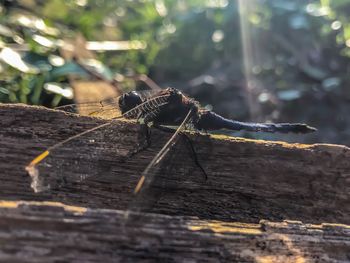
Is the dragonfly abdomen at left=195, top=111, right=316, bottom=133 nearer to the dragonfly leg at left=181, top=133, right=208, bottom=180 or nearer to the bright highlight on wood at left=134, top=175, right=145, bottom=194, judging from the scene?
the dragonfly leg at left=181, top=133, right=208, bottom=180

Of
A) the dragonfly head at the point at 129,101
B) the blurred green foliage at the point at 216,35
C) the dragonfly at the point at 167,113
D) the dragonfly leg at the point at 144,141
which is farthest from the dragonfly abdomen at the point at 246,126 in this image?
the blurred green foliage at the point at 216,35

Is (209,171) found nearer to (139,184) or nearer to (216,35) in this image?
(139,184)

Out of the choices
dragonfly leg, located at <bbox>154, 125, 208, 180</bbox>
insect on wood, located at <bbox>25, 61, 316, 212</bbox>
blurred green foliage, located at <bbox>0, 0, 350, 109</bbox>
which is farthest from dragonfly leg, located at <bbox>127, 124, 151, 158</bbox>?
blurred green foliage, located at <bbox>0, 0, 350, 109</bbox>

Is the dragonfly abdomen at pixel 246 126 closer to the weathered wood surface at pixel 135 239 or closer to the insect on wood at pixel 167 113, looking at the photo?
the insect on wood at pixel 167 113

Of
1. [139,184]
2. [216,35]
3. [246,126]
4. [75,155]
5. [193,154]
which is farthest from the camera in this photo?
[216,35]

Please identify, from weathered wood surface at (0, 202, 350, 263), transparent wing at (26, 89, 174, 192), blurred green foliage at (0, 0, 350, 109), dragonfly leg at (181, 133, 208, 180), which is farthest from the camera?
blurred green foliage at (0, 0, 350, 109)

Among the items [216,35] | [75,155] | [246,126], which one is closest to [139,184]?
[75,155]

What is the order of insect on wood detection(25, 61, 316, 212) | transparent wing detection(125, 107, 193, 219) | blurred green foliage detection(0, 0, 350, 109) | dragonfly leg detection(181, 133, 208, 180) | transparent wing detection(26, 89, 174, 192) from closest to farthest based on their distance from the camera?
transparent wing detection(125, 107, 193, 219) < transparent wing detection(26, 89, 174, 192) < dragonfly leg detection(181, 133, 208, 180) < insect on wood detection(25, 61, 316, 212) < blurred green foliage detection(0, 0, 350, 109)
